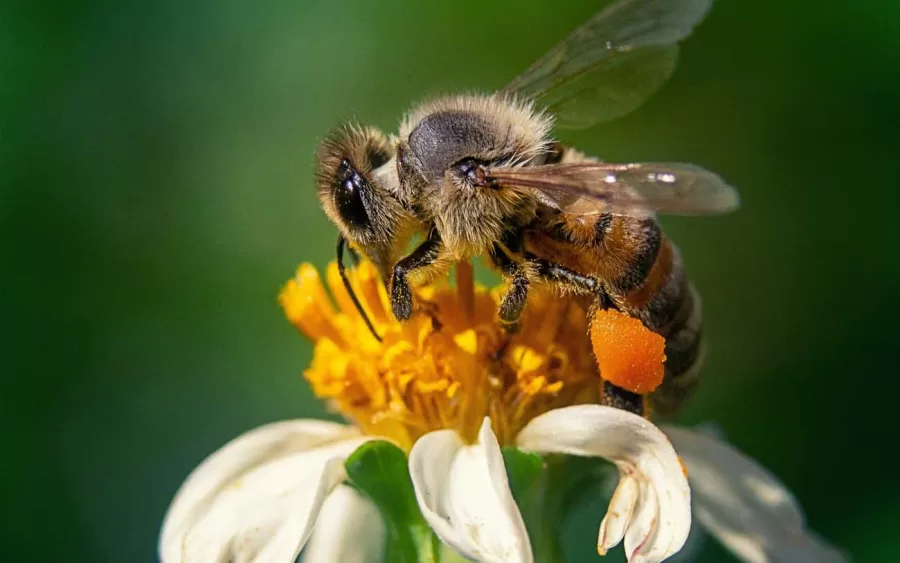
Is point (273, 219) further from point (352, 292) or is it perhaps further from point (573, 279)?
point (573, 279)

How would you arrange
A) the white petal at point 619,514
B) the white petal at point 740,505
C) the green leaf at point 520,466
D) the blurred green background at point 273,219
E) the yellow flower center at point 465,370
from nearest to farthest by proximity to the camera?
the white petal at point 619,514 < the green leaf at point 520,466 < the yellow flower center at point 465,370 < the white petal at point 740,505 < the blurred green background at point 273,219

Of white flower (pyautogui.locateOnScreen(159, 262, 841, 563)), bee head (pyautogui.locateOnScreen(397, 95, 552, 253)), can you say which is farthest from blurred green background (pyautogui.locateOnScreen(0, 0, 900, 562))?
bee head (pyautogui.locateOnScreen(397, 95, 552, 253))

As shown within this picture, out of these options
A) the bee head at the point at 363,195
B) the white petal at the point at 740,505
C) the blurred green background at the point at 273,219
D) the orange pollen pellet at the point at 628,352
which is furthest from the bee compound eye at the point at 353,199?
the blurred green background at the point at 273,219

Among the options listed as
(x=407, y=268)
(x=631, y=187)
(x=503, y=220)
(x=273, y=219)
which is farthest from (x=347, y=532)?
(x=273, y=219)

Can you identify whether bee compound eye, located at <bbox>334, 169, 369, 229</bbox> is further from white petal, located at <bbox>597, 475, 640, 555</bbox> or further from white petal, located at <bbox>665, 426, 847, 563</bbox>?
white petal, located at <bbox>665, 426, 847, 563</bbox>

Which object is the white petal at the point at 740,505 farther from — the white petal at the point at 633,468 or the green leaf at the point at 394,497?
the green leaf at the point at 394,497

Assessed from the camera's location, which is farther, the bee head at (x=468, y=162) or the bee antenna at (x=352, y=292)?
the bee antenna at (x=352, y=292)

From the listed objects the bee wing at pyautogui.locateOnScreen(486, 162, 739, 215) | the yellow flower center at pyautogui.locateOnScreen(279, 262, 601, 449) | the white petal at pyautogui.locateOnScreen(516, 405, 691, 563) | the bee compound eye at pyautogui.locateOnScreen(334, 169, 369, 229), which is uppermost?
the bee compound eye at pyautogui.locateOnScreen(334, 169, 369, 229)
